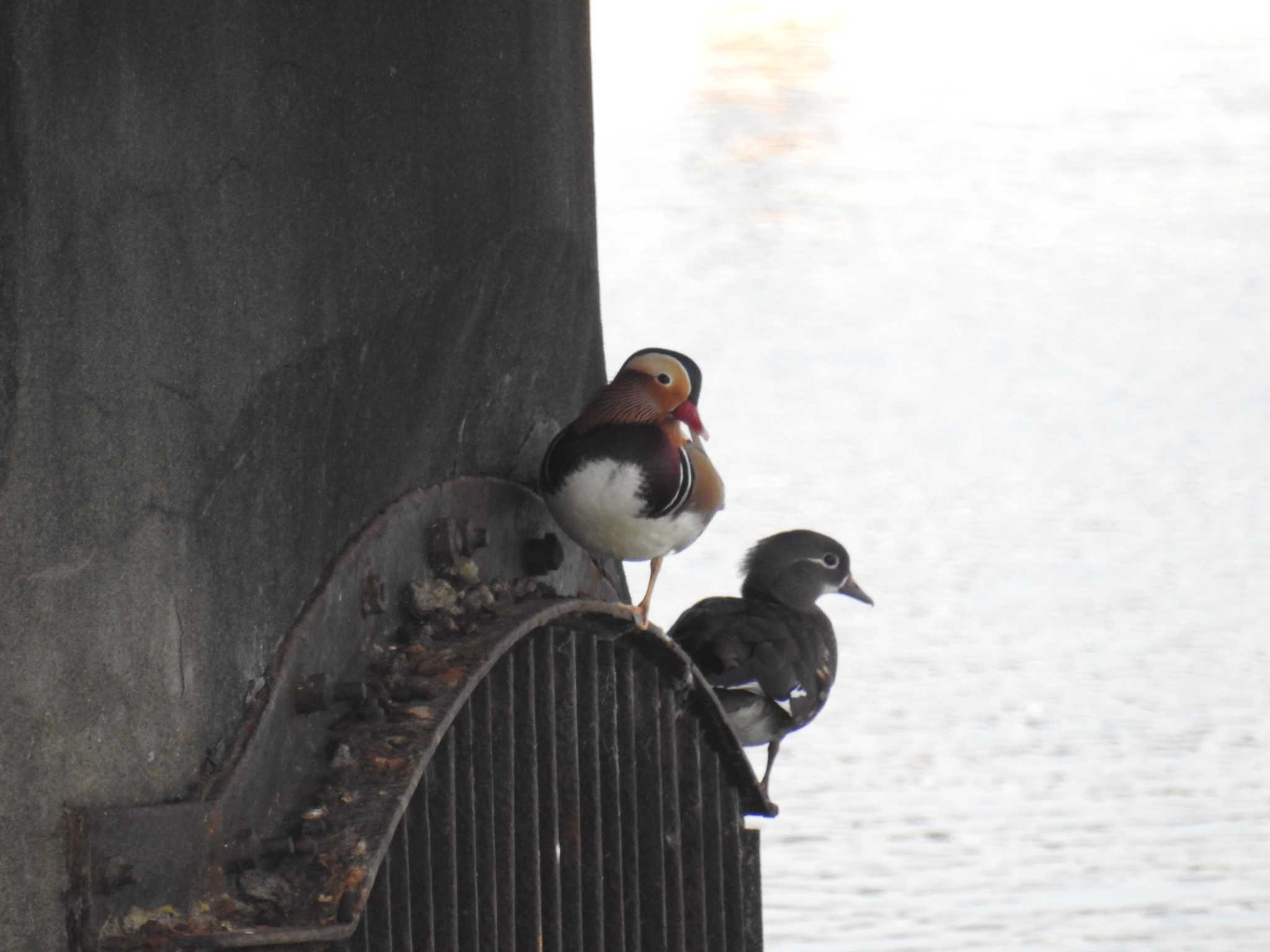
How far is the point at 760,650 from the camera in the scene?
358cm

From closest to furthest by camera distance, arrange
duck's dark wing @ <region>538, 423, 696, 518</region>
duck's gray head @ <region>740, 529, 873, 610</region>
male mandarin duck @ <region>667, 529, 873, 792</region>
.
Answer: duck's dark wing @ <region>538, 423, 696, 518</region>
male mandarin duck @ <region>667, 529, 873, 792</region>
duck's gray head @ <region>740, 529, 873, 610</region>

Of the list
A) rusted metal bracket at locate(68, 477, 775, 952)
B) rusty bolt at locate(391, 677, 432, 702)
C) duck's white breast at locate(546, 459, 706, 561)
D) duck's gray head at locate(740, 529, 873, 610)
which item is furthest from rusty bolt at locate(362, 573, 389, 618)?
duck's gray head at locate(740, 529, 873, 610)

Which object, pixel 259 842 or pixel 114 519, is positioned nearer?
pixel 114 519

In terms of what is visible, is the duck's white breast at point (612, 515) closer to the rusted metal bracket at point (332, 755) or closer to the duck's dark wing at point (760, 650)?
the rusted metal bracket at point (332, 755)

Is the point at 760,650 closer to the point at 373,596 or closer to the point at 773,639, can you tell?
the point at 773,639

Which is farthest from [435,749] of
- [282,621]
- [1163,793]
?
[1163,793]

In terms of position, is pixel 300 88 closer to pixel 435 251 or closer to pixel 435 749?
pixel 435 251

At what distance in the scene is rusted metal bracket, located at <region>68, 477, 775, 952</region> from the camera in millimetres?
1865

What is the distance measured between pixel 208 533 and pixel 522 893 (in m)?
0.74

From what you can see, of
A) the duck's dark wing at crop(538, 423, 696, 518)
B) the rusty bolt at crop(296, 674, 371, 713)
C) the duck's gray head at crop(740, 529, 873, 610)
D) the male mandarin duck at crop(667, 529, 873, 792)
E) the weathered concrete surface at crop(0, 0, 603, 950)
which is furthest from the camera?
the duck's gray head at crop(740, 529, 873, 610)

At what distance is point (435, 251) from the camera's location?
2.50m

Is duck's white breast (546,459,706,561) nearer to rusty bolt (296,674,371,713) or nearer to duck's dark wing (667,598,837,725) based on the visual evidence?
rusty bolt (296,674,371,713)

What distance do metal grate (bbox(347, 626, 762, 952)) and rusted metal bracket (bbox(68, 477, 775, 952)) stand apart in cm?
11

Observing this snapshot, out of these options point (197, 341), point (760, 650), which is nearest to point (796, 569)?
point (760, 650)
